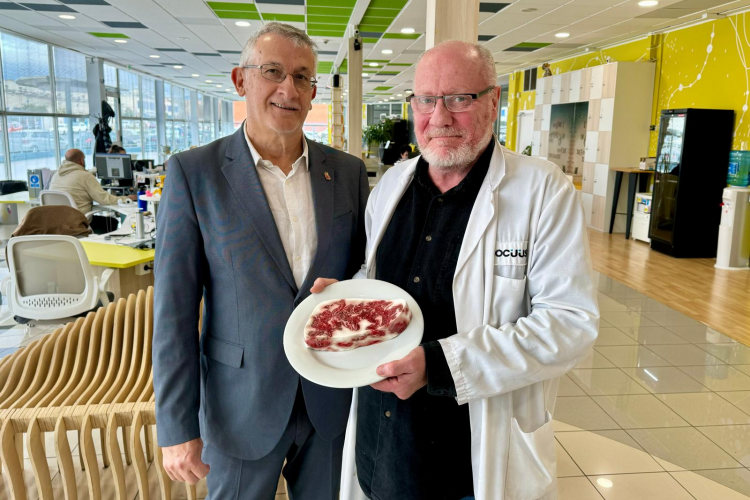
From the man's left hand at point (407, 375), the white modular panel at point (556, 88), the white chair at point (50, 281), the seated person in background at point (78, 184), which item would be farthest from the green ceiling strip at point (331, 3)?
the man's left hand at point (407, 375)

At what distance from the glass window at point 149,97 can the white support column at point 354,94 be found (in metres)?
11.6

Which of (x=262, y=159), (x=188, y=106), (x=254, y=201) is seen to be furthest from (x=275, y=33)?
(x=188, y=106)

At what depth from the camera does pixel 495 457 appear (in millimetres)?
1401

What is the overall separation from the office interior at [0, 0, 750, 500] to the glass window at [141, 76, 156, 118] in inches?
32.7

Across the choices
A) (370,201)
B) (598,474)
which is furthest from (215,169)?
(598,474)

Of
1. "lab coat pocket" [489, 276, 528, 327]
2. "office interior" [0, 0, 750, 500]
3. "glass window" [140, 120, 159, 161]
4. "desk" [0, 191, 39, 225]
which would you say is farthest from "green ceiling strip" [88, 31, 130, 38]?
"lab coat pocket" [489, 276, 528, 327]

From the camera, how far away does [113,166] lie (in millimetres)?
9281

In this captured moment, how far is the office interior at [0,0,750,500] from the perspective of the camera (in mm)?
2609

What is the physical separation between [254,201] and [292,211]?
0.12 meters

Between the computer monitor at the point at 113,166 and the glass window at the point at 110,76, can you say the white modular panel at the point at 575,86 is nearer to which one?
the computer monitor at the point at 113,166

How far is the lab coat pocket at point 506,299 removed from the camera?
4.51 feet

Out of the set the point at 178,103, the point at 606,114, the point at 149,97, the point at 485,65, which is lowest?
the point at 485,65

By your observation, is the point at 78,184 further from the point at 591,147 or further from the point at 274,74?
the point at 591,147

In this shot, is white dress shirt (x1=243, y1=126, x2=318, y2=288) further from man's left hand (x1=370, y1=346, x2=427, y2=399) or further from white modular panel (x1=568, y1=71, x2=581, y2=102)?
white modular panel (x1=568, y1=71, x2=581, y2=102)
